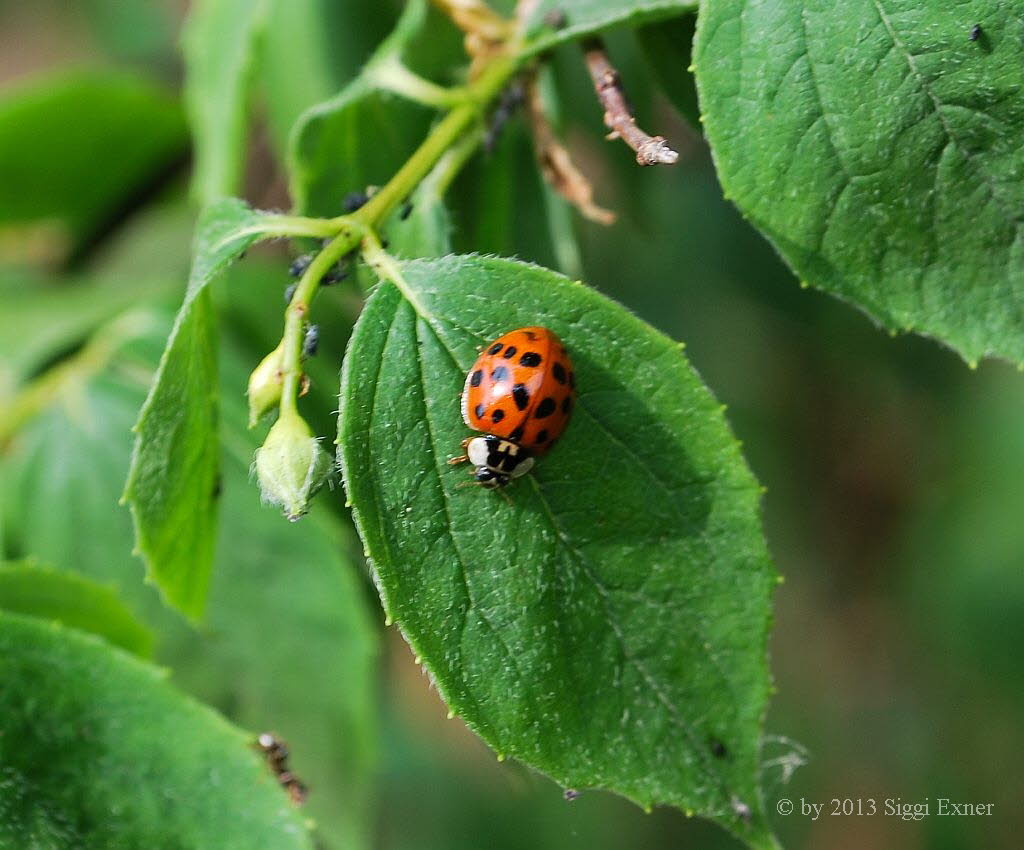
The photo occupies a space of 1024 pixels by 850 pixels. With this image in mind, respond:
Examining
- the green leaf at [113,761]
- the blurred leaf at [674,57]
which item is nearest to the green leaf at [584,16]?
the blurred leaf at [674,57]

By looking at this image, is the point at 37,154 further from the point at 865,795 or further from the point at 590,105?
the point at 865,795

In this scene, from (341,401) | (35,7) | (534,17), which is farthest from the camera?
(35,7)

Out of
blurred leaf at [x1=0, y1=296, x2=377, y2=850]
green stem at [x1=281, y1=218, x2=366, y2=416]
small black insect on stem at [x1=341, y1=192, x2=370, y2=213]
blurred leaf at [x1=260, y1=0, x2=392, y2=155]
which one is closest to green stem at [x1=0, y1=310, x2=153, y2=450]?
blurred leaf at [x1=0, y1=296, x2=377, y2=850]

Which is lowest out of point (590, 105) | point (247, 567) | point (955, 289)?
point (247, 567)

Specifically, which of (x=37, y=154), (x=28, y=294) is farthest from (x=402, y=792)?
(x=37, y=154)

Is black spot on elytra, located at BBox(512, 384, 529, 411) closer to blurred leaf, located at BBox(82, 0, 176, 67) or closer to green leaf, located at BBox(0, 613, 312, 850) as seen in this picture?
green leaf, located at BBox(0, 613, 312, 850)

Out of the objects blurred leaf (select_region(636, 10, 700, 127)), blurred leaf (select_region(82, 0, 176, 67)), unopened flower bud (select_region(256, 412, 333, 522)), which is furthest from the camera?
blurred leaf (select_region(82, 0, 176, 67))
